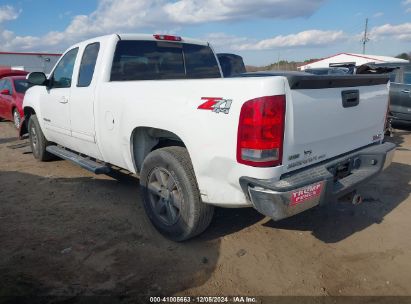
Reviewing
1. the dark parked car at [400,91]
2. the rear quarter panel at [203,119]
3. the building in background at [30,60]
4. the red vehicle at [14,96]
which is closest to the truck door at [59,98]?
the rear quarter panel at [203,119]

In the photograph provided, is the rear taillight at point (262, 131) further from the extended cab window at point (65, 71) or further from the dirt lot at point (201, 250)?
the extended cab window at point (65, 71)

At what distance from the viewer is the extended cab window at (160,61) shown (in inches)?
176

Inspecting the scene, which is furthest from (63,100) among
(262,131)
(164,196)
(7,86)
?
(7,86)

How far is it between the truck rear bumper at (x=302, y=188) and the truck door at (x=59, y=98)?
10.6 ft

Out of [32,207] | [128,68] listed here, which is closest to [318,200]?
[128,68]

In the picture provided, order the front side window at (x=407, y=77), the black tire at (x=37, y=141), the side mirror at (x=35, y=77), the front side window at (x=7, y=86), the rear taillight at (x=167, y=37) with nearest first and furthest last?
the rear taillight at (x=167, y=37) < the side mirror at (x=35, y=77) < the black tire at (x=37, y=141) < the front side window at (x=407, y=77) < the front side window at (x=7, y=86)

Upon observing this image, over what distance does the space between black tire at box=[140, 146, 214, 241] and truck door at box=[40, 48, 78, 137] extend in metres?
1.94

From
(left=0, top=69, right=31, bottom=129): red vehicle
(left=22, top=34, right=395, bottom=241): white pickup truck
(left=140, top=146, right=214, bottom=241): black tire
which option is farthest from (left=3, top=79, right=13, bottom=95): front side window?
(left=140, top=146, right=214, bottom=241): black tire

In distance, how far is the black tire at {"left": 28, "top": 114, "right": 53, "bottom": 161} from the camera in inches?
253

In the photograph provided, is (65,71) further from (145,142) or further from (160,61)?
(145,142)

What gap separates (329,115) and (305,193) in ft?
2.43

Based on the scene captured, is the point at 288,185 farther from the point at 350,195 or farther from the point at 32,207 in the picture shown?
the point at 32,207

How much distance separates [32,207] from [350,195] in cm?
370

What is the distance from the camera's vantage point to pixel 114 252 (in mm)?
3602
